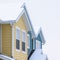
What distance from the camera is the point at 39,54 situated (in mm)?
33812

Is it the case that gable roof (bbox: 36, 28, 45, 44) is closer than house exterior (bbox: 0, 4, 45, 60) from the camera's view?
No

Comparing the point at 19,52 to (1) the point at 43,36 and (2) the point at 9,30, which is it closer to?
(2) the point at 9,30

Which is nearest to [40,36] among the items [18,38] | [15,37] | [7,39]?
[18,38]

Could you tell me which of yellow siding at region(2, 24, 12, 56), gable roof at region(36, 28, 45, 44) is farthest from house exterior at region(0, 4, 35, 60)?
gable roof at region(36, 28, 45, 44)

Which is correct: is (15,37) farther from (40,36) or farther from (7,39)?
(40,36)

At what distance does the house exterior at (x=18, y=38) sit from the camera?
28.1 m

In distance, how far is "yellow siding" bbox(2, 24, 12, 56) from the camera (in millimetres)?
28094

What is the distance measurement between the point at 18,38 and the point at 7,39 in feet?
5.30

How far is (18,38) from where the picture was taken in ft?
97.3

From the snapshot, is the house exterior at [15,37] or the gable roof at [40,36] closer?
the house exterior at [15,37]

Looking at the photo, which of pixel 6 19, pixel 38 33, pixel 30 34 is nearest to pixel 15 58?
pixel 6 19

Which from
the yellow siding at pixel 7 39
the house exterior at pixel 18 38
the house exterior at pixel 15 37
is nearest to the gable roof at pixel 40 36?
the house exterior at pixel 18 38

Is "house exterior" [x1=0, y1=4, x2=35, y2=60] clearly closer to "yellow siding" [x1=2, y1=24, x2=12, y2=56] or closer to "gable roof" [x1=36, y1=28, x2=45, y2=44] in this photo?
"yellow siding" [x1=2, y1=24, x2=12, y2=56]

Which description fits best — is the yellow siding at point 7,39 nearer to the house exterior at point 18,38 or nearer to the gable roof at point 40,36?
the house exterior at point 18,38
